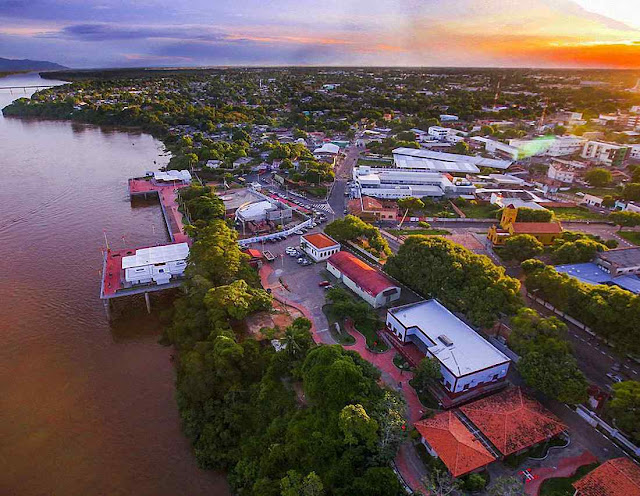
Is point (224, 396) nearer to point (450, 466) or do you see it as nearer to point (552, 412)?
point (450, 466)

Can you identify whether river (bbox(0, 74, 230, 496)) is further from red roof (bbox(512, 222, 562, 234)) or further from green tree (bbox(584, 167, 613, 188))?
green tree (bbox(584, 167, 613, 188))

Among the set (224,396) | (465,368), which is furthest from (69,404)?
(465,368)

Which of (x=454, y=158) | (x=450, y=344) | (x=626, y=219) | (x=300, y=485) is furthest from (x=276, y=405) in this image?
(x=454, y=158)

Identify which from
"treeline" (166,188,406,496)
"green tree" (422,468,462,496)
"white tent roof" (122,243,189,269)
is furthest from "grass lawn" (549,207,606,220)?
"white tent roof" (122,243,189,269)

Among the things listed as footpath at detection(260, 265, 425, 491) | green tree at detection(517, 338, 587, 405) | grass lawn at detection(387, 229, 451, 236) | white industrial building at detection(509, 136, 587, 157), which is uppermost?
green tree at detection(517, 338, 587, 405)

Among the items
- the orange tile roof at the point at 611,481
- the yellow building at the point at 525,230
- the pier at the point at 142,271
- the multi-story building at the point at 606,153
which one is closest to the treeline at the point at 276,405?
the pier at the point at 142,271

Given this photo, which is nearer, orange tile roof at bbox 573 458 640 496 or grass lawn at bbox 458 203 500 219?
orange tile roof at bbox 573 458 640 496

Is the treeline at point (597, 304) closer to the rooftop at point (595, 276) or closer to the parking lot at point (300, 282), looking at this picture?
the rooftop at point (595, 276)
